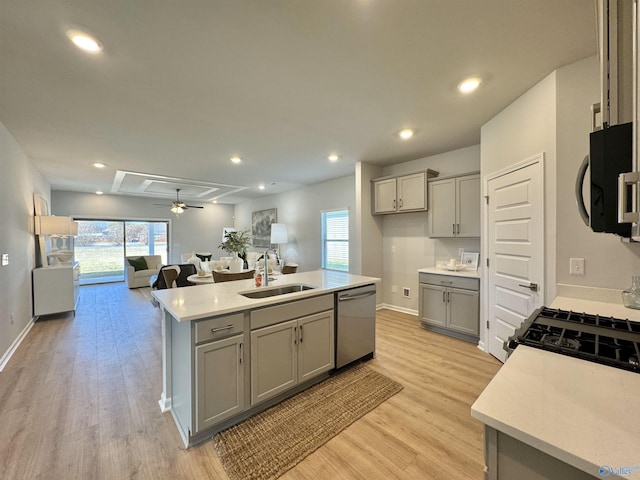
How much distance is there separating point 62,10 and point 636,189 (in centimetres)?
269

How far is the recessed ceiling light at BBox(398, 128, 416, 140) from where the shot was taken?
10.9ft

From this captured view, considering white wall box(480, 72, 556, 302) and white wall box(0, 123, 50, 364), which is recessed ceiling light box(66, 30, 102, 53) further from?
white wall box(480, 72, 556, 302)

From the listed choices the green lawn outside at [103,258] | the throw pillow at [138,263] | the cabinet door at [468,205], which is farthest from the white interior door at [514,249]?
the green lawn outside at [103,258]

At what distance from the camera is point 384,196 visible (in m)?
4.63

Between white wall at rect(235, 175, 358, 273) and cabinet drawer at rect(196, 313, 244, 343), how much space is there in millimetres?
3590

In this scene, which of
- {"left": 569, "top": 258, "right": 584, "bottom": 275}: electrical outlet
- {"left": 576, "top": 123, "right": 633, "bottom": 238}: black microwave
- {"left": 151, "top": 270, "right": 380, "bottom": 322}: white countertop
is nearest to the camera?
{"left": 576, "top": 123, "right": 633, "bottom": 238}: black microwave

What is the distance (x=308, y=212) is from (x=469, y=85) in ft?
15.4

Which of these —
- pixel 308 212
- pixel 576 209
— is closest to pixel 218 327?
pixel 576 209

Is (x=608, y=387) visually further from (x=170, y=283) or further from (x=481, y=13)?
(x=170, y=283)

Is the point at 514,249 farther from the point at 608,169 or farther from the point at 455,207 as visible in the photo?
the point at 608,169

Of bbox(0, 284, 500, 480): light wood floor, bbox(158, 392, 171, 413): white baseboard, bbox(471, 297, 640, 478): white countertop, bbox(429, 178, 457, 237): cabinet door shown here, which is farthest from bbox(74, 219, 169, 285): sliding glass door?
Result: bbox(471, 297, 640, 478): white countertop

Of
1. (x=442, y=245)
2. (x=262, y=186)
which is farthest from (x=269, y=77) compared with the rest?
(x=262, y=186)

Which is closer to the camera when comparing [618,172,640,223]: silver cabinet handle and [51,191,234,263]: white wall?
[618,172,640,223]: silver cabinet handle

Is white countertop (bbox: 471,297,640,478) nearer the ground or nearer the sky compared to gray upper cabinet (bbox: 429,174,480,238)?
nearer the ground
